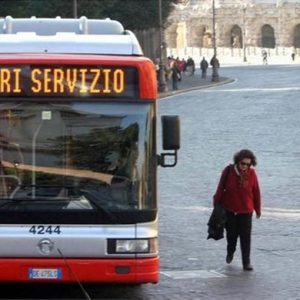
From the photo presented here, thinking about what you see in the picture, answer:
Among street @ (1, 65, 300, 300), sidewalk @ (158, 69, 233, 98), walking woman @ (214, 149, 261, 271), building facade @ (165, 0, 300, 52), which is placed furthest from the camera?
building facade @ (165, 0, 300, 52)

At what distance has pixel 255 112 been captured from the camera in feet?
Result: 132

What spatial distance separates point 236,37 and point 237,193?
5146 inches

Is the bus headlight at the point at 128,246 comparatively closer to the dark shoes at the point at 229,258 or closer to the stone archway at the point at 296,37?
the dark shoes at the point at 229,258

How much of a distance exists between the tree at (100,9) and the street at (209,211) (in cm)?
685

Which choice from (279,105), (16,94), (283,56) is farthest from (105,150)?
(283,56)

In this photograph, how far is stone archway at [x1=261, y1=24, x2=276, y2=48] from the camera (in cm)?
14050

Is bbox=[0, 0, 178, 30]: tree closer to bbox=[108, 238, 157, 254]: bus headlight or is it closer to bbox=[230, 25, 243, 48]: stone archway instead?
bbox=[108, 238, 157, 254]: bus headlight

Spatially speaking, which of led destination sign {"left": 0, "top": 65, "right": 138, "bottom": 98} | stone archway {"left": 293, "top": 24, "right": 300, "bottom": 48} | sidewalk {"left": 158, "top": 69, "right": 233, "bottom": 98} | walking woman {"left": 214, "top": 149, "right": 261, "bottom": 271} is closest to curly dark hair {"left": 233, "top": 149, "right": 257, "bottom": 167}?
walking woman {"left": 214, "top": 149, "right": 261, "bottom": 271}

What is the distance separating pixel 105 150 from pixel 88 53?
92 centimetres

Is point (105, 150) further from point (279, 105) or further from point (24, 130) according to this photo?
point (279, 105)

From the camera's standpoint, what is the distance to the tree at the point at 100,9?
41.4 metres

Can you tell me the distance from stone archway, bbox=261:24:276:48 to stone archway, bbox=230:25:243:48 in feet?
9.19

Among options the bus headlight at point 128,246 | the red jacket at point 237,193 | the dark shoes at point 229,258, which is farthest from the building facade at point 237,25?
the bus headlight at point 128,246

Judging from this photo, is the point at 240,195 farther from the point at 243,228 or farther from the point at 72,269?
the point at 72,269
